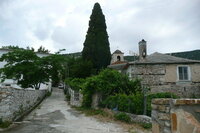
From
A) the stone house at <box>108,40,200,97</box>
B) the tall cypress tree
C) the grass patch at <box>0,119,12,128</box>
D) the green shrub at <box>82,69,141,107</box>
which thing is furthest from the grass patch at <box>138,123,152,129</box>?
the tall cypress tree

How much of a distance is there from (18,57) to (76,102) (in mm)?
10724

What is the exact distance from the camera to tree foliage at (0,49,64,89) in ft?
73.0

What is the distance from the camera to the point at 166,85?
57.8 ft

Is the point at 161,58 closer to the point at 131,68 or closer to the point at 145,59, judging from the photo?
the point at 145,59

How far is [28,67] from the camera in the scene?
72.6 feet

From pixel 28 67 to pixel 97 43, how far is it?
41.3 feet

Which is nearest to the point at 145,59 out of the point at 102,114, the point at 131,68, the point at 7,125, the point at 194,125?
the point at 131,68

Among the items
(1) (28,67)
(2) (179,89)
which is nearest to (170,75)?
(2) (179,89)

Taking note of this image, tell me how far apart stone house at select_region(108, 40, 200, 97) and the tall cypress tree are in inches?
→ 527

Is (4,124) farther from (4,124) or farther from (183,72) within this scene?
(183,72)

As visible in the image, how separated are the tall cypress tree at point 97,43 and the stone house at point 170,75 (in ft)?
43.9

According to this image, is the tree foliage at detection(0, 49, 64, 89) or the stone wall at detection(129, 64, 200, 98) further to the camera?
the tree foliage at detection(0, 49, 64, 89)

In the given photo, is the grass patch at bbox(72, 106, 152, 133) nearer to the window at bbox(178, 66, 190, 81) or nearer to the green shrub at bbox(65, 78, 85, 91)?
the green shrub at bbox(65, 78, 85, 91)

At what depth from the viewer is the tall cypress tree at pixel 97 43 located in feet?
101
